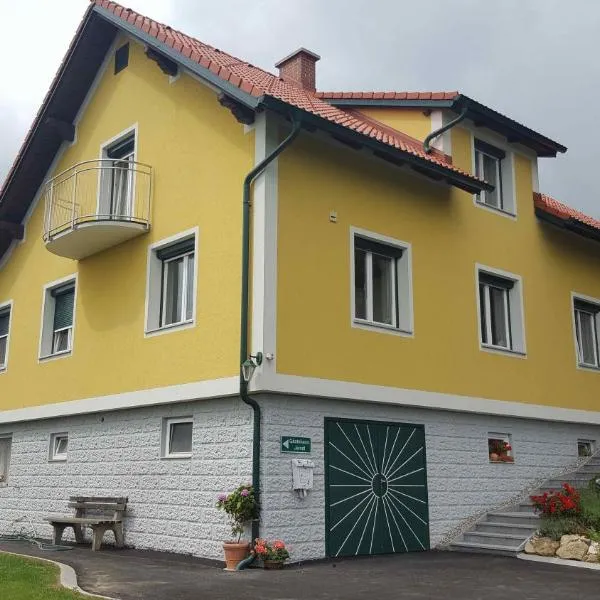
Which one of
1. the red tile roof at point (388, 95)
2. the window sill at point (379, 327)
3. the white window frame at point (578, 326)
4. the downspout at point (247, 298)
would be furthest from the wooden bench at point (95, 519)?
the white window frame at point (578, 326)

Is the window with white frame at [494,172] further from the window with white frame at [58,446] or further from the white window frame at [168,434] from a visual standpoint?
the window with white frame at [58,446]

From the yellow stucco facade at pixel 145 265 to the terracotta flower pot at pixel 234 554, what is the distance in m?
2.29

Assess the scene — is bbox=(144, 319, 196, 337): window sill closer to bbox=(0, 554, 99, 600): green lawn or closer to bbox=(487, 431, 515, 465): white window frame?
bbox=(0, 554, 99, 600): green lawn

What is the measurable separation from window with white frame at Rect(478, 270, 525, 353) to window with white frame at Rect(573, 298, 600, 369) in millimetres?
2347

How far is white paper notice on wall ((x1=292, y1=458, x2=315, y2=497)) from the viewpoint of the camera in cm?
1073

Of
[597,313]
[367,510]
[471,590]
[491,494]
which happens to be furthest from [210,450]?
[597,313]

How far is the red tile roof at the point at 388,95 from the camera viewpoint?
14.8 m

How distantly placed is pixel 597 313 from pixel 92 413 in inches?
427

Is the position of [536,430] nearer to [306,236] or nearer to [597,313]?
[597,313]

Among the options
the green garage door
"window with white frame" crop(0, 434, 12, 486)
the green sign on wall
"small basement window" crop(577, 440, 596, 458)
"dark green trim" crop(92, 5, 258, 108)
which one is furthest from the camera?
"window with white frame" crop(0, 434, 12, 486)

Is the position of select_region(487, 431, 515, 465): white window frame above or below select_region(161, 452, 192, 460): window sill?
above

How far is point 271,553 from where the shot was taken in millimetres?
10086

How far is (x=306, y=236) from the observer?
11.7 meters

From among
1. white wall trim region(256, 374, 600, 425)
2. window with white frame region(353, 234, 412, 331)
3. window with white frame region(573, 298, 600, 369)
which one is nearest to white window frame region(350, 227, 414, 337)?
window with white frame region(353, 234, 412, 331)
